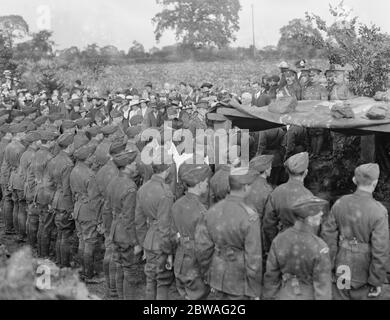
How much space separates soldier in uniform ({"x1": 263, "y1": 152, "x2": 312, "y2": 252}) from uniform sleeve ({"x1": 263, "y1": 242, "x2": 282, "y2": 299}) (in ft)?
3.12

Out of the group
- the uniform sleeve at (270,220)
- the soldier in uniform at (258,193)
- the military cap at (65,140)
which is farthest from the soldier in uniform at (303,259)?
the military cap at (65,140)

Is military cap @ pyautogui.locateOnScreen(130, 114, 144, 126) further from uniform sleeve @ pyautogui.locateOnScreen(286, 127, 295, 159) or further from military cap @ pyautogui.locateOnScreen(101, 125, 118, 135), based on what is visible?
uniform sleeve @ pyautogui.locateOnScreen(286, 127, 295, 159)

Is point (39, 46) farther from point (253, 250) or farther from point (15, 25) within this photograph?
point (253, 250)

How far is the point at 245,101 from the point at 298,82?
124 centimetres

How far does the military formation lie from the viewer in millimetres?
4988

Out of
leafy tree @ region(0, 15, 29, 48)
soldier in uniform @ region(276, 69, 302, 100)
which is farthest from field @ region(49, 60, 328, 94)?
soldier in uniform @ region(276, 69, 302, 100)

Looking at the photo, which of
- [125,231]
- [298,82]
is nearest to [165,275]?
[125,231]

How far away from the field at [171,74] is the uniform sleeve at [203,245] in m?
23.5

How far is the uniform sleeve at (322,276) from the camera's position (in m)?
4.57

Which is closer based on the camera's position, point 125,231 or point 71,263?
point 125,231

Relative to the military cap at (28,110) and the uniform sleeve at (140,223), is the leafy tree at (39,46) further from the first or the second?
the uniform sleeve at (140,223)

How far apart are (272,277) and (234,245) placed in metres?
0.46
